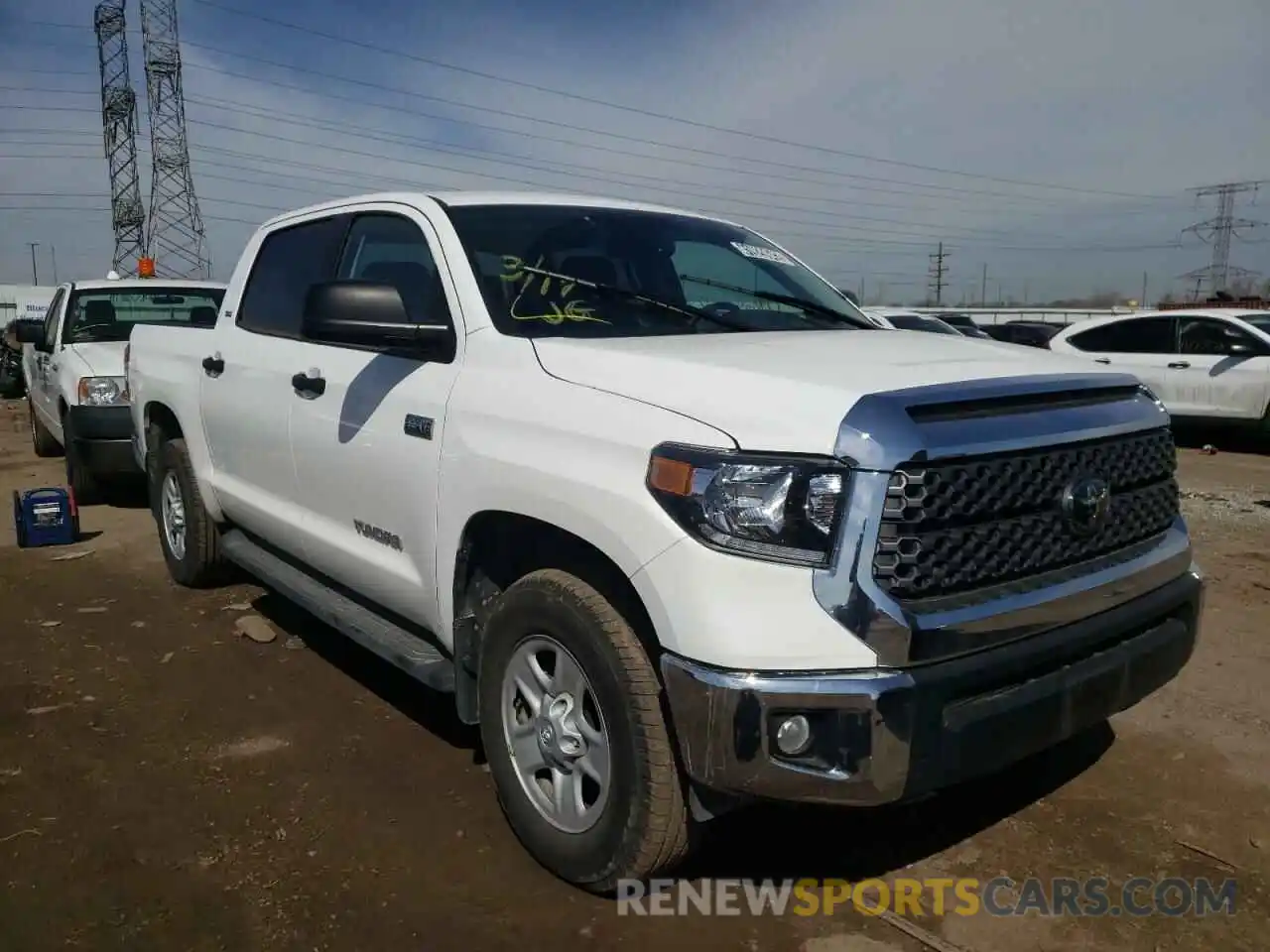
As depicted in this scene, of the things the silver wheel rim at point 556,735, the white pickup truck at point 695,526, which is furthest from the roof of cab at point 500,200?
the silver wheel rim at point 556,735

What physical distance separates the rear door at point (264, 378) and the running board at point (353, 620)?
113 millimetres

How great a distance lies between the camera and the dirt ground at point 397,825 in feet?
8.84

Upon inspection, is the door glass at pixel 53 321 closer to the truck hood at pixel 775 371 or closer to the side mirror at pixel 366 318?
the side mirror at pixel 366 318

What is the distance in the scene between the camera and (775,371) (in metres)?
2.55

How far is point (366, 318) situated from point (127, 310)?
271 inches

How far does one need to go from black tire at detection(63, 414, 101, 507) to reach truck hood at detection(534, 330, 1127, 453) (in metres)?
6.28

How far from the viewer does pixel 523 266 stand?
11.3ft

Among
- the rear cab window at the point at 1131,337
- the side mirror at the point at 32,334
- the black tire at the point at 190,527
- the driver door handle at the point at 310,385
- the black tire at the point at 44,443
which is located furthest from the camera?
the rear cab window at the point at 1131,337

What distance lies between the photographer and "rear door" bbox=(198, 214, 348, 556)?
4160mm

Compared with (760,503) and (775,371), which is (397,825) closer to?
(760,503)

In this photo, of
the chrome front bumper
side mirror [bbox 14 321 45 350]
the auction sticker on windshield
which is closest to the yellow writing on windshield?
the auction sticker on windshield

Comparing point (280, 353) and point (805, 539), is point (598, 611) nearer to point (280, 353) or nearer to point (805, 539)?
point (805, 539)

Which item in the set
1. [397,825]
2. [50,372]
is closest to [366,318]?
[397,825]

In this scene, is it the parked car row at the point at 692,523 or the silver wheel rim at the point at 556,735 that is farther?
the silver wheel rim at the point at 556,735
